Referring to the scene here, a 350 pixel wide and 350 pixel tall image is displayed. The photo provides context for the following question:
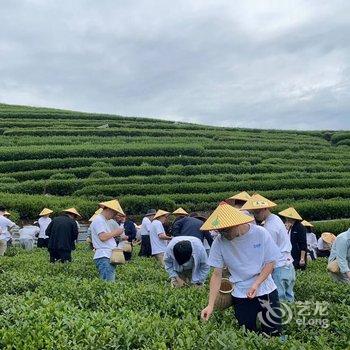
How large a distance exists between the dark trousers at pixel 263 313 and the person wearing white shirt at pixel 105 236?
375 centimetres

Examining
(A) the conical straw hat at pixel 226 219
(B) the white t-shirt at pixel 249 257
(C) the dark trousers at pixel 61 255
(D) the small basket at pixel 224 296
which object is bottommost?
(C) the dark trousers at pixel 61 255

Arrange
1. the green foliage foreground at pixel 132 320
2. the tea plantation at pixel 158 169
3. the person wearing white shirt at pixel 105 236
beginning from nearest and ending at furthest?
1. the green foliage foreground at pixel 132 320
2. the person wearing white shirt at pixel 105 236
3. the tea plantation at pixel 158 169

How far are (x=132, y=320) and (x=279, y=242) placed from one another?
289 cm

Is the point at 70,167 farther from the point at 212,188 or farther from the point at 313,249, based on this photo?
the point at 313,249

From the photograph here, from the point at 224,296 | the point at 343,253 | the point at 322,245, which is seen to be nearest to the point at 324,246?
the point at 322,245

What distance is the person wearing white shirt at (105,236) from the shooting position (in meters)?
8.79

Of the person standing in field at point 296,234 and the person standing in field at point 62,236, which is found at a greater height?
the person standing in field at point 296,234

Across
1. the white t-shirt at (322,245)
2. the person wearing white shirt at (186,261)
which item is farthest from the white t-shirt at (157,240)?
the white t-shirt at (322,245)

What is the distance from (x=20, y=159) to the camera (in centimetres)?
3148

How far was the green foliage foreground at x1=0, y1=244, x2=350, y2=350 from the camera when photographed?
4.70m

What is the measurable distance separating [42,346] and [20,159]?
1102 inches

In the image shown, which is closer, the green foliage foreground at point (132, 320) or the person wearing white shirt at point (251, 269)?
the green foliage foreground at point (132, 320)

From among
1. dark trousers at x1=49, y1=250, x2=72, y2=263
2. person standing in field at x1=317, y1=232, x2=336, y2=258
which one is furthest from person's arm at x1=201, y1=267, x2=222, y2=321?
person standing in field at x1=317, y1=232, x2=336, y2=258

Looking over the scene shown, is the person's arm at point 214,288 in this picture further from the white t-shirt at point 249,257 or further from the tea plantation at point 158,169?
the tea plantation at point 158,169
